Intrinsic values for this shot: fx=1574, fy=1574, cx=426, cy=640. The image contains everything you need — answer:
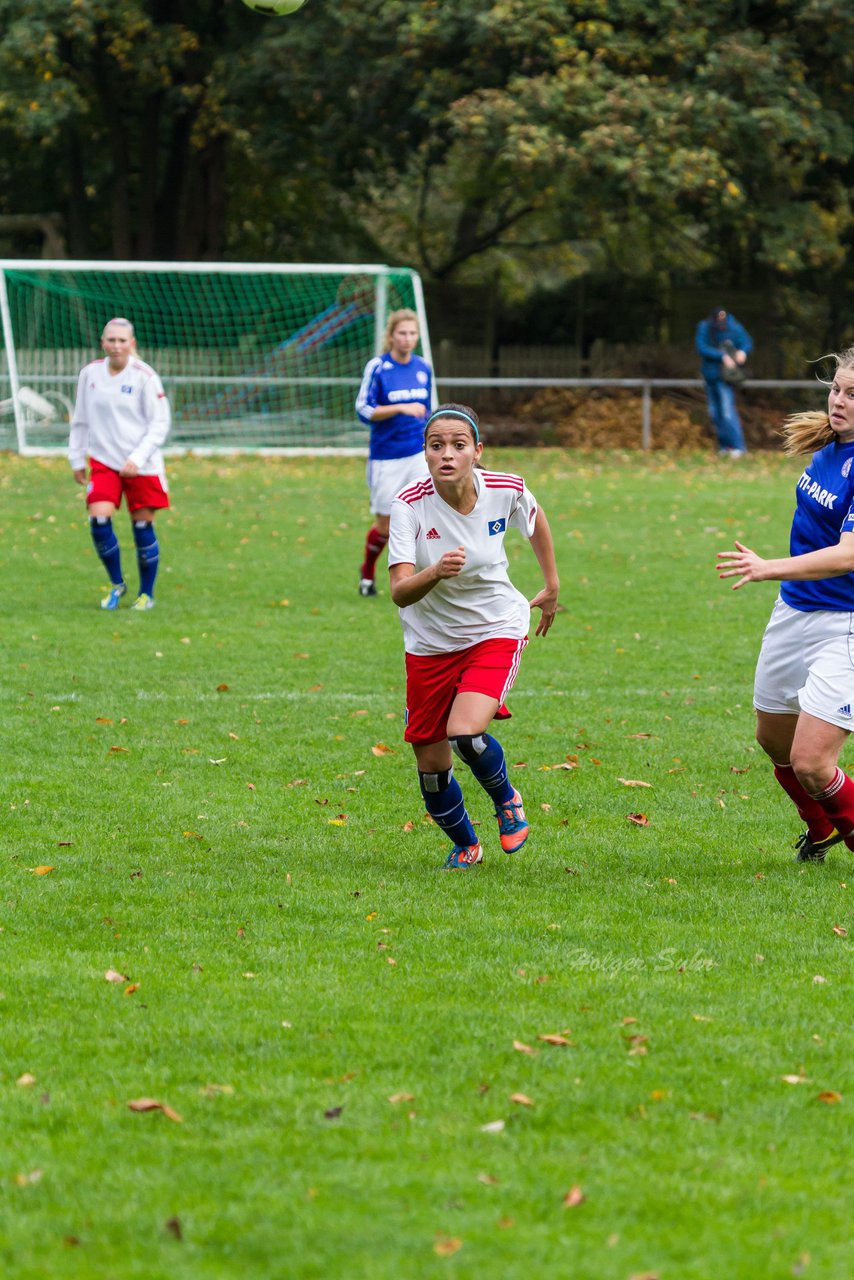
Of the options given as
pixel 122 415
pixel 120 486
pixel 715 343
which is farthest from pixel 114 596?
pixel 715 343

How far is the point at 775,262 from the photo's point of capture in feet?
85.1

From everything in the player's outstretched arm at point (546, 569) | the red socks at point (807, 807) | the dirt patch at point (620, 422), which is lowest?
the dirt patch at point (620, 422)

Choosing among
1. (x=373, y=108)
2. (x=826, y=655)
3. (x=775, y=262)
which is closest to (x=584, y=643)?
A: (x=826, y=655)

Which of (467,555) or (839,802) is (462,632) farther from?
(839,802)

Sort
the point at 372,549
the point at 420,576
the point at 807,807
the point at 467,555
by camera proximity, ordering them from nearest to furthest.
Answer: the point at 420,576 → the point at 467,555 → the point at 807,807 → the point at 372,549

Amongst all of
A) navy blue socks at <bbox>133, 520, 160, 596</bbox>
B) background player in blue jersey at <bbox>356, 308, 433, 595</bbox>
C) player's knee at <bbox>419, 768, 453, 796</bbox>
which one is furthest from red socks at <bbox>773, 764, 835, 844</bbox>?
navy blue socks at <bbox>133, 520, 160, 596</bbox>

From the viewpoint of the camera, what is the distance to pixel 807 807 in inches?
239

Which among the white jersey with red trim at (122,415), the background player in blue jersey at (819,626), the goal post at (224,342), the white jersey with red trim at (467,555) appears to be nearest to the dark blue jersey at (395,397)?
the white jersey with red trim at (122,415)

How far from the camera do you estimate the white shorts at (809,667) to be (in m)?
5.55

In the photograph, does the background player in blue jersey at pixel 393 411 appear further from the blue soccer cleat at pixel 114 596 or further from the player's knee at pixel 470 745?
the player's knee at pixel 470 745

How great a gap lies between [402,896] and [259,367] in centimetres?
2182

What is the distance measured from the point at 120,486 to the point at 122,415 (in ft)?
1.80

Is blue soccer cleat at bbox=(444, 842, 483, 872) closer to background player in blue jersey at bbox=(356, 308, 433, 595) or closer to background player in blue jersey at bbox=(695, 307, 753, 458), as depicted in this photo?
background player in blue jersey at bbox=(356, 308, 433, 595)

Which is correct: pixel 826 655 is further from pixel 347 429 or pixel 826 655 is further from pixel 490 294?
pixel 490 294
